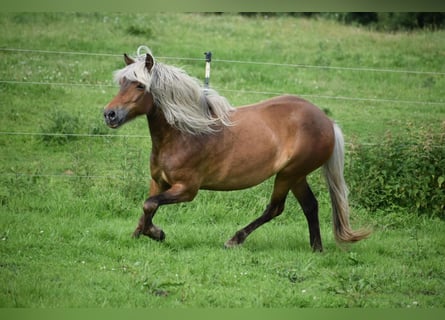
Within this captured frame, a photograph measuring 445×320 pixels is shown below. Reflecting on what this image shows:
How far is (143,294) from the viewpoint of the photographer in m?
5.82

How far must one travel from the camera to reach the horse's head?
6.54 metres

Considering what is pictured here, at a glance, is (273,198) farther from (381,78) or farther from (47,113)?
(381,78)

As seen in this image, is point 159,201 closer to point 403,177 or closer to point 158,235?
point 158,235

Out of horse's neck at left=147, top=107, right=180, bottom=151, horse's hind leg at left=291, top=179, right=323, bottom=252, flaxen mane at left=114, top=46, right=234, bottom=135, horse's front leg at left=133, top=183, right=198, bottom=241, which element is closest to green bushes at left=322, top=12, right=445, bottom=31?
horse's hind leg at left=291, top=179, right=323, bottom=252

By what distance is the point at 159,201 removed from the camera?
22.4 feet

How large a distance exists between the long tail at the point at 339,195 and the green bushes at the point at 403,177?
1.52 metres

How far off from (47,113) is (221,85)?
3.23 m

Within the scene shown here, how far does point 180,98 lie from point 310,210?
6.26ft

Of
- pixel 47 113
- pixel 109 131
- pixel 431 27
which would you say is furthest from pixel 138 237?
pixel 431 27

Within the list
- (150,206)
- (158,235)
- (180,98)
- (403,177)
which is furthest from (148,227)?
(403,177)

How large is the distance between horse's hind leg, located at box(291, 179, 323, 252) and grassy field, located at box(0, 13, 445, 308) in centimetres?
14

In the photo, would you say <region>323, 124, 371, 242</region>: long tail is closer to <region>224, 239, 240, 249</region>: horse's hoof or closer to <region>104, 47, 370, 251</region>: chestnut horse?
<region>104, 47, 370, 251</region>: chestnut horse

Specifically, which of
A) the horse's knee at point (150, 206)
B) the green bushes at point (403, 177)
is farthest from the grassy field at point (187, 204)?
the horse's knee at point (150, 206)

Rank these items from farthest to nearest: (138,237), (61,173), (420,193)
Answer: (61,173) < (420,193) < (138,237)
